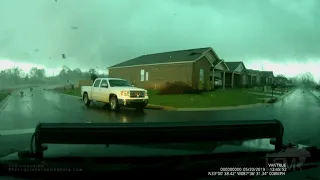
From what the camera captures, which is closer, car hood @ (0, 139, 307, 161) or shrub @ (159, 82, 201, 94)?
car hood @ (0, 139, 307, 161)

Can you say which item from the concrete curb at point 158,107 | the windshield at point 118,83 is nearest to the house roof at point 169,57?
the windshield at point 118,83

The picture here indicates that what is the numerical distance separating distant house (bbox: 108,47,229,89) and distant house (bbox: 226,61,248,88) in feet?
0.34

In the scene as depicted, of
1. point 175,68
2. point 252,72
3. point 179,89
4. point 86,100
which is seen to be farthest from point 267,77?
point 86,100

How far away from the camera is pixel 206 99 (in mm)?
6324

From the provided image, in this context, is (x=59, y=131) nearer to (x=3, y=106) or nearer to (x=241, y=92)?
(x=241, y=92)

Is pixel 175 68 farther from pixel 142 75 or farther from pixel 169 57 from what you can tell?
pixel 142 75

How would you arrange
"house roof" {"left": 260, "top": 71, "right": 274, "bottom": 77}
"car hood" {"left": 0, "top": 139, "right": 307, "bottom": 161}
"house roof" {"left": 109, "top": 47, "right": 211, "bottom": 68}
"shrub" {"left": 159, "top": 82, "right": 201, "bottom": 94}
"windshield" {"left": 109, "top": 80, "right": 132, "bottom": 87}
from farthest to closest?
1. "windshield" {"left": 109, "top": 80, "right": 132, "bottom": 87}
2. "shrub" {"left": 159, "top": 82, "right": 201, "bottom": 94}
3. "house roof" {"left": 109, "top": 47, "right": 211, "bottom": 68}
4. "house roof" {"left": 260, "top": 71, "right": 274, "bottom": 77}
5. "car hood" {"left": 0, "top": 139, "right": 307, "bottom": 161}

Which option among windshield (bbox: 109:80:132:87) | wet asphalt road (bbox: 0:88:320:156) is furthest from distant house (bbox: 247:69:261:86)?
windshield (bbox: 109:80:132:87)

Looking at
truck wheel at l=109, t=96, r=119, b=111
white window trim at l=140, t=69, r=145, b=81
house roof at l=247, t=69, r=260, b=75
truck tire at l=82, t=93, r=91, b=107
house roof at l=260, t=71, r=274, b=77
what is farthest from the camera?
truck wheel at l=109, t=96, r=119, b=111

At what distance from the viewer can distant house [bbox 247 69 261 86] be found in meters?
5.06

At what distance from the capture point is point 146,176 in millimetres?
2209

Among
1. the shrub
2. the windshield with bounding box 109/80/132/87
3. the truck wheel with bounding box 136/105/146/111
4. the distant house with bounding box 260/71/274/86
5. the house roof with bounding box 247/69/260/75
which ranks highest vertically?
the house roof with bounding box 247/69/260/75

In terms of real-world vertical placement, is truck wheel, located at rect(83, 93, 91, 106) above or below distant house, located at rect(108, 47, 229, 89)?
below

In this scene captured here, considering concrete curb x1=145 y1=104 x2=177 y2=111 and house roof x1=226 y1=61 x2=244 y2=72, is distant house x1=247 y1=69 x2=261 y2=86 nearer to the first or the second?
house roof x1=226 y1=61 x2=244 y2=72
